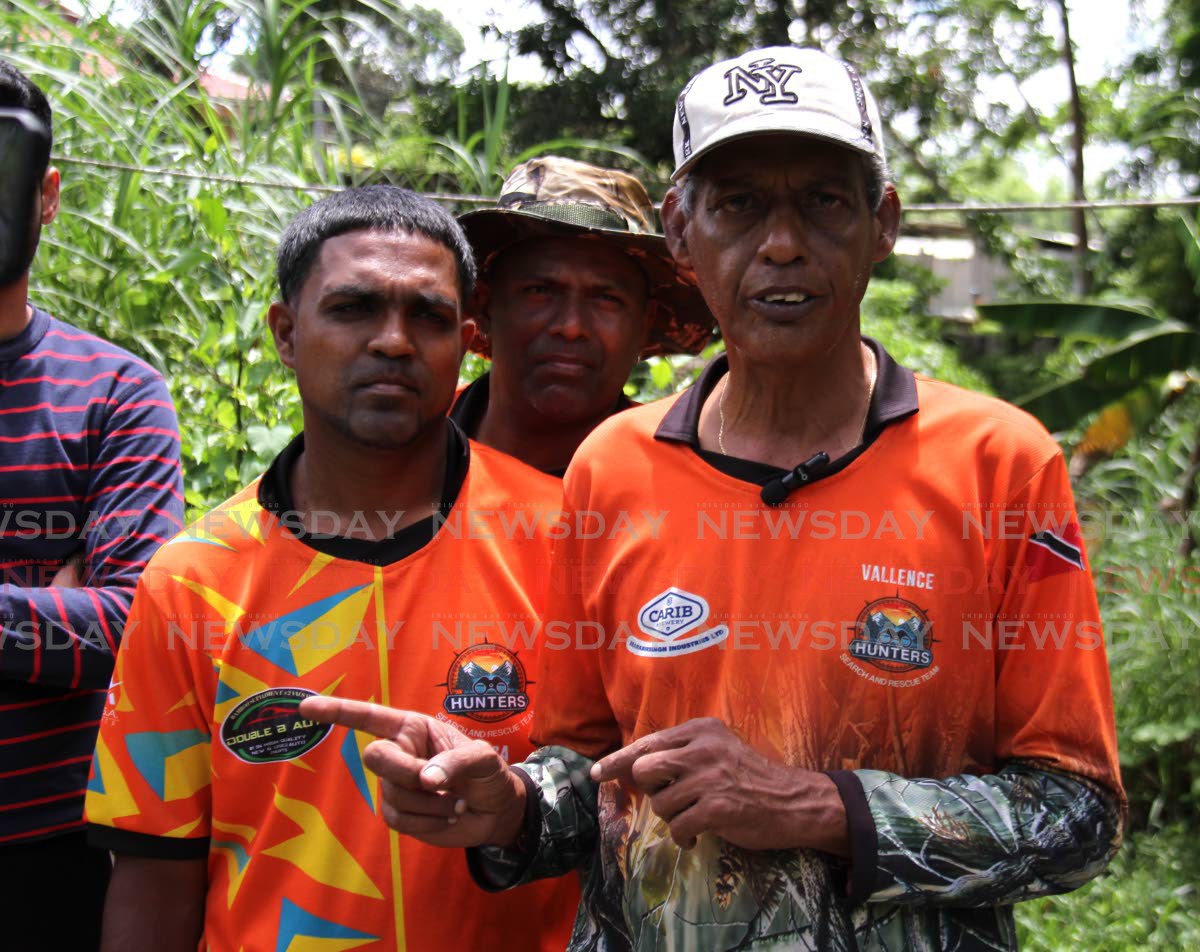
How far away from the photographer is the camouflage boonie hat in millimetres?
2736

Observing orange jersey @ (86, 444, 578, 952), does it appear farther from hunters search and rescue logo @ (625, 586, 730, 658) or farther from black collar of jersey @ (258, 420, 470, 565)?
hunters search and rescue logo @ (625, 586, 730, 658)

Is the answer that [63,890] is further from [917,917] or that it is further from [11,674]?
[917,917]

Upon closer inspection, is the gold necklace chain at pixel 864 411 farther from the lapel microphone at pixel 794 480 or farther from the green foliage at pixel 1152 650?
the green foliage at pixel 1152 650

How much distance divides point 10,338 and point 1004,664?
1.85 m

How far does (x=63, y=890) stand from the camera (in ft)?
7.62

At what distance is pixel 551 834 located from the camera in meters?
1.85

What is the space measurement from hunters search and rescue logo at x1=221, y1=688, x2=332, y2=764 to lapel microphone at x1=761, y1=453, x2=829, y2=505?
31.3 inches

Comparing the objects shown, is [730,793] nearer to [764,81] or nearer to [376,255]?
[764,81]

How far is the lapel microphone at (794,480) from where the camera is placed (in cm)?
174

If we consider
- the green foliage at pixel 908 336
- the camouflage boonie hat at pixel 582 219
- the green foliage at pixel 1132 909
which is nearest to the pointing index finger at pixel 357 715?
the camouflage boonie hat at pixel 582 219

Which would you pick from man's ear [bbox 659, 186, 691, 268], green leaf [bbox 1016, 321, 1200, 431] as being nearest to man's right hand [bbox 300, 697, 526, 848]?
man's ear [bbox 659, 186, 691, 268]

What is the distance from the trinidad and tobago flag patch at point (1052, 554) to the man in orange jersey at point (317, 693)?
2.48ft

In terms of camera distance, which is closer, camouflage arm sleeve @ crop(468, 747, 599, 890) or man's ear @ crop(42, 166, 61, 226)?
camouflage arm sleeve @ crop(468, 747, 599, 890)

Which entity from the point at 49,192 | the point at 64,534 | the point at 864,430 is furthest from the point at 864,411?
the point at 49,192
